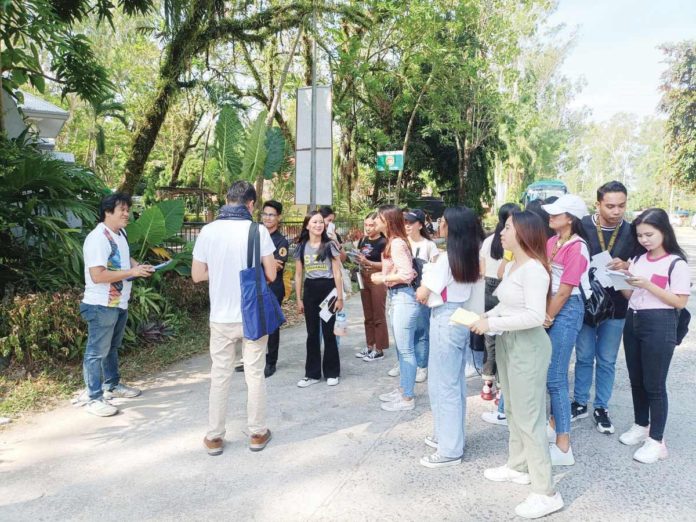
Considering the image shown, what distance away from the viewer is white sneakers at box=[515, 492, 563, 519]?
259 cm

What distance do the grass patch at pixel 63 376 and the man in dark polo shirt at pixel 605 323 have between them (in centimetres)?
409

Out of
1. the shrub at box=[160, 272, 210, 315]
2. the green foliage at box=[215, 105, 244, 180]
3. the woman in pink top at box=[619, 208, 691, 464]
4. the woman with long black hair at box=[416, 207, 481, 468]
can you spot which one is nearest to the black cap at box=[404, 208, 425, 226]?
the woman with long black hair at box=[416, 207, 481, 468]

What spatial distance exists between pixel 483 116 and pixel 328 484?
21.9 metres

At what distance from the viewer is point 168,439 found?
139 inches

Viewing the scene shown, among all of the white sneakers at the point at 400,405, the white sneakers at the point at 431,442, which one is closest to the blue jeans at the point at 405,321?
the white sneakers at the point at 400,405

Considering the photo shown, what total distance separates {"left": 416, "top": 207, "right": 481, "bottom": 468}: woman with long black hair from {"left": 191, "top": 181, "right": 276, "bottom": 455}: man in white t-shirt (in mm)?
1127

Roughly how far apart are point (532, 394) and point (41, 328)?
4.46m

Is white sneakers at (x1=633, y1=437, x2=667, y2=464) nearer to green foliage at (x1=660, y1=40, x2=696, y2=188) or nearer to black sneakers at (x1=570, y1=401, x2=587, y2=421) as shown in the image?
black sneakers at (x1=570, y1=401, x2=587, y2=421)

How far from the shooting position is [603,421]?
12.0ft

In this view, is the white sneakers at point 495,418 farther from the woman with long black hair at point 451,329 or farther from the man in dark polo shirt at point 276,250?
the man in dark polo shirt at point 276,250

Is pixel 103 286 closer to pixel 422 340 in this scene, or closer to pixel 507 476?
pixel 422 340

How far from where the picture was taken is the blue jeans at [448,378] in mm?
3020

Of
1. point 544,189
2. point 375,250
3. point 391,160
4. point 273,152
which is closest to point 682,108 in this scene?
point 544,189

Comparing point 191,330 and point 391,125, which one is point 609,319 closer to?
point 191,330
